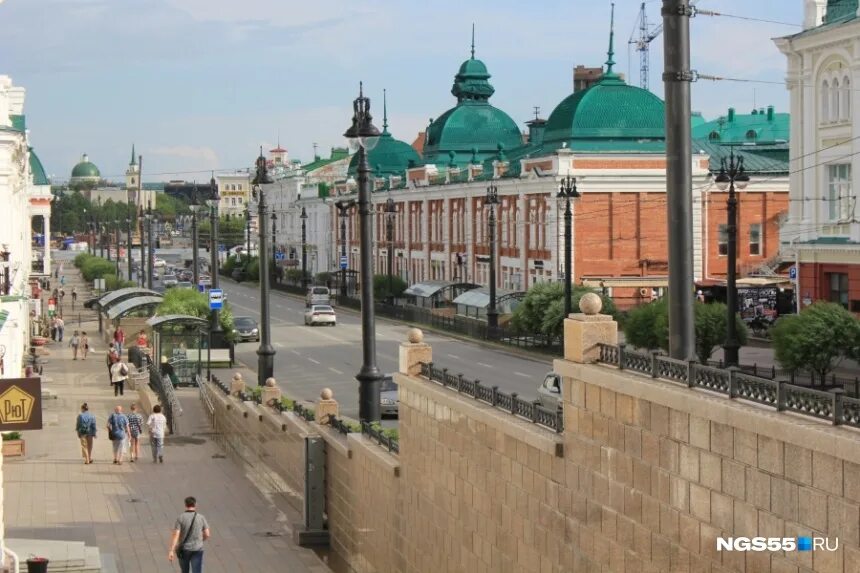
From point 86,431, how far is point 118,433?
69 centimetres

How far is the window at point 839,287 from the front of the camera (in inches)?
1770

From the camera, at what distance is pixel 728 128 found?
9075cm

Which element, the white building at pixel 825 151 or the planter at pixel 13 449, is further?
the white building at pixel 825 151

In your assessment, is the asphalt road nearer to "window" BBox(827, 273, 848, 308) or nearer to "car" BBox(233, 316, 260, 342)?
"car" BBox(233, 316, 260, 342)

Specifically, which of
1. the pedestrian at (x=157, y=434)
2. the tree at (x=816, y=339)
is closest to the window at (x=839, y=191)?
the tree at (x=816, y=339)

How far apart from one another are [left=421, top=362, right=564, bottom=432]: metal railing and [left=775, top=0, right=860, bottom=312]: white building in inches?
1014

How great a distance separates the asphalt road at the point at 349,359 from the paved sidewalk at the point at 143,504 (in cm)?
688

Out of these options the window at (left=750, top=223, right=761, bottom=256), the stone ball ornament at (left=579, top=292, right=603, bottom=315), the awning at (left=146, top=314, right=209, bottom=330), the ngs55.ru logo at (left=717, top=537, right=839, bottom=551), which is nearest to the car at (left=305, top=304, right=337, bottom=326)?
the window at (left=750, top=223, right=761, bottom=256)

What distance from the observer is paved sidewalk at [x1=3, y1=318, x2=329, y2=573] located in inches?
910

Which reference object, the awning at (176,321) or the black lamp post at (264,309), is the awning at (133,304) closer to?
the awning at (176,321)

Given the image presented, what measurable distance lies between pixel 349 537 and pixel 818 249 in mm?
25794

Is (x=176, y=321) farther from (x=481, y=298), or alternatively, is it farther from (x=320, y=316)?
(x=320, y=316)

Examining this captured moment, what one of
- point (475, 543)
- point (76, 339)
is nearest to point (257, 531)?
point (475, 543)

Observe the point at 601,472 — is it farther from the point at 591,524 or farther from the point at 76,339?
the point at 76,339
